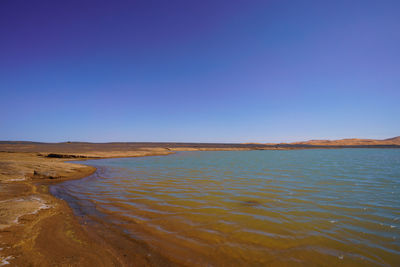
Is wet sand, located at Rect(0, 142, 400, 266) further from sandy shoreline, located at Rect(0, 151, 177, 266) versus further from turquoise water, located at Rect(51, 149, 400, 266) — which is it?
turquoise water, located at Rect(51, 149, 400, 266)

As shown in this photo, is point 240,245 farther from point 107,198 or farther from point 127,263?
point 107,198

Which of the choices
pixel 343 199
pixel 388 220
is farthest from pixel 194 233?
pixel 343 199

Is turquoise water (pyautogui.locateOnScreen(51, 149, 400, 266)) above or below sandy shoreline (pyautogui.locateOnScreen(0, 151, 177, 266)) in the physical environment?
below

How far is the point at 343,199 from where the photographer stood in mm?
7727

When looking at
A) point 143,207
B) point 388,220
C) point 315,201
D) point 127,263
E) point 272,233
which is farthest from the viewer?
point 315,201

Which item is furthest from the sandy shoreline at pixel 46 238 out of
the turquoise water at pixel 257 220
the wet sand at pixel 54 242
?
the turquoise water at pixel 257 220

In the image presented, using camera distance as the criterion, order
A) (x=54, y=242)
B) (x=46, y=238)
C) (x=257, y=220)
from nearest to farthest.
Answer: (x=54, y=242) < (x=46, y=238) < (x=257, y=220)

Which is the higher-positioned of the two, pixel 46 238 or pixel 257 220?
pixel 46 238

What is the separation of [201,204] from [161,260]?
363 cm

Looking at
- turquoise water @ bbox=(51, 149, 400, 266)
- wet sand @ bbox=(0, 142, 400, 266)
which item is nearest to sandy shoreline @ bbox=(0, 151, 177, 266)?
wet sand @ bbox=(0, 142, 400, 266)

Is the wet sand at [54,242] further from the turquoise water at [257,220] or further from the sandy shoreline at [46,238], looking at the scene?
the turquoise water at [257,220]

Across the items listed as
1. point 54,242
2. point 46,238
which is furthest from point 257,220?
point 46,238

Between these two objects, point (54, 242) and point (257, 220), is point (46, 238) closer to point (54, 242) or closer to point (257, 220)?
point (54, 242)

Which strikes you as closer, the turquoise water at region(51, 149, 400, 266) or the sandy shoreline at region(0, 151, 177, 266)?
the sandy shoreline at region(0, 151, 177, 266)
